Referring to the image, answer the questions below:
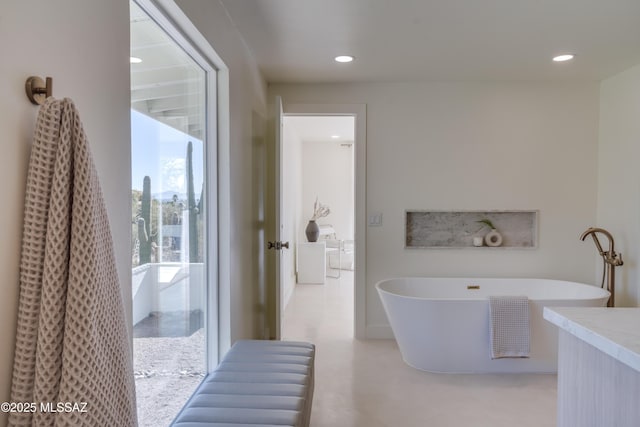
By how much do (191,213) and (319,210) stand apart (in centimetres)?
505

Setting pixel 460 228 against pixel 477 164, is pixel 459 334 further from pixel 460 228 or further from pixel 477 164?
pixel 477 164

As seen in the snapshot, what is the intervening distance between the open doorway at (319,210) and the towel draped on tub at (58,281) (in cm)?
388

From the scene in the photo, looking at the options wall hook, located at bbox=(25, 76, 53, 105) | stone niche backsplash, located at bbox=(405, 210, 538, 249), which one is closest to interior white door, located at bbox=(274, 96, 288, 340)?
stone niche backsplash, located at bbox=(405, 210, 538, 249)

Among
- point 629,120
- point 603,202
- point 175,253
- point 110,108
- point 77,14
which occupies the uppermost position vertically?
point 629,120

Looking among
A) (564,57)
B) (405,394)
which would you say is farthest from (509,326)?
(564,57)

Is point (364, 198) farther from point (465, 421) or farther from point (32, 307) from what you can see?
point (32, 307)

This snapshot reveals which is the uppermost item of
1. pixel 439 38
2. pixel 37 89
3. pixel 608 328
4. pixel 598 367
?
pixel 439 38

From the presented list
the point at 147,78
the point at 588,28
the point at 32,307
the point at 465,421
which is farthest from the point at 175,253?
the point at 588,28

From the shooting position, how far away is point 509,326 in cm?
281

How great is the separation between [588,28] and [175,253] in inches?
108

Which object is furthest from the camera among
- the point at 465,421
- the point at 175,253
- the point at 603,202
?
the point at 603,202

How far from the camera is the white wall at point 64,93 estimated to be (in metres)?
0.75

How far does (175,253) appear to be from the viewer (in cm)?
179

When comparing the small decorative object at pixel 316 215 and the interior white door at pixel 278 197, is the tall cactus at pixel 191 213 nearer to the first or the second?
the interior white door at pixel 278 197
